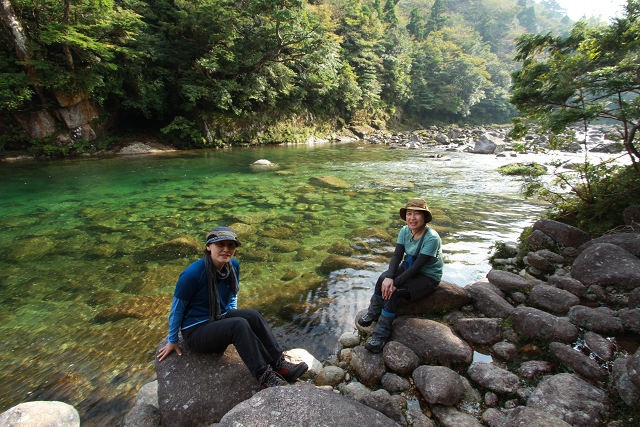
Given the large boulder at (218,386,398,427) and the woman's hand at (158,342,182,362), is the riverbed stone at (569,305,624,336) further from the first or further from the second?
the woman's hand at (158,342,182,362)

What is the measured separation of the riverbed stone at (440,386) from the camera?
2.36 meters

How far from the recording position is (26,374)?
118 inches

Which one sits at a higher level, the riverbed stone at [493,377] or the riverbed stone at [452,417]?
the riverbed stone at [493,377]

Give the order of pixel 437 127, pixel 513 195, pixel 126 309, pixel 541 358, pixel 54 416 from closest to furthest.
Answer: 1. pixel 54 416
2. pixel 541 358
3. pixel 126 309
4. pixel 513 195
5. pixel 437 127

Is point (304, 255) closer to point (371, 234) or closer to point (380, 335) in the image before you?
point (371, 234)

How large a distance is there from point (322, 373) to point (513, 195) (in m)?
10.5

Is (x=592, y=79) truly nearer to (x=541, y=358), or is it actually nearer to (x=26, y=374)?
(x=541, y=358)

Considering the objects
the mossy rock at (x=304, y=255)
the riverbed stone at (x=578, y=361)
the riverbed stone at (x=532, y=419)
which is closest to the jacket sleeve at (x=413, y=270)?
the riverbed stone at (x=578, y=361)

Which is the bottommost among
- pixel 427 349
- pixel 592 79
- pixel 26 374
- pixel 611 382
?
pixel 26 374

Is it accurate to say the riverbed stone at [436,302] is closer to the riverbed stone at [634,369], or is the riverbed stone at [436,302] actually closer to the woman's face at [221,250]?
the riverbed stone at [634,369]

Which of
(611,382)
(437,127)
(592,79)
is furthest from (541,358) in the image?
(437,127)

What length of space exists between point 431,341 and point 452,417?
756mm

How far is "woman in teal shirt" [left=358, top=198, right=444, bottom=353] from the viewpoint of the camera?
3.23 m

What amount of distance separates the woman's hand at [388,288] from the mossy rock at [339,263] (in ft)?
6.23
